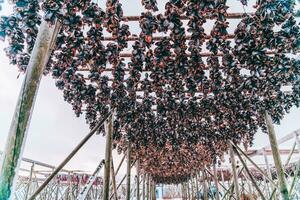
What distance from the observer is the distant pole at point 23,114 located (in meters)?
2.73

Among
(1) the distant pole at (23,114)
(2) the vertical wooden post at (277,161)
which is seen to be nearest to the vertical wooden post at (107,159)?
(1) the distant pole at (23,114)

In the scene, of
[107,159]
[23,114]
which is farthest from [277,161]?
[23,114]

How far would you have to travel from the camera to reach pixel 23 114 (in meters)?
2.92

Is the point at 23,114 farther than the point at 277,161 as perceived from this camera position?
No

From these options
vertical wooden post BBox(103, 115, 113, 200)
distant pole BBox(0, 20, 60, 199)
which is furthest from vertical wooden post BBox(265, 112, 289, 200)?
distant pole BBox(0, 20, 60, 199)

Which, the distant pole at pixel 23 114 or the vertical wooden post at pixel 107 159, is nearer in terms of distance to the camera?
the distant pole at pixel 23 114

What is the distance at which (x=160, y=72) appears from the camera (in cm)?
541

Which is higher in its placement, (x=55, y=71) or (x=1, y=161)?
(x=55, y=71)

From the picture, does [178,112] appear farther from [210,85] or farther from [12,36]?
[12,36]

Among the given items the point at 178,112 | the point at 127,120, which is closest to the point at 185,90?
the point at 178,112

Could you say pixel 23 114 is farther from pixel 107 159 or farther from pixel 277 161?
pixel 277 161

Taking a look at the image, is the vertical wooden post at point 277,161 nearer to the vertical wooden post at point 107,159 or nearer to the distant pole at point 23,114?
the vertical wooden post at point 107,159

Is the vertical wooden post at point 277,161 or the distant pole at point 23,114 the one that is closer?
the distant pole at point 23,114

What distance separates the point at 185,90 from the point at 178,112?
3.73 ft
